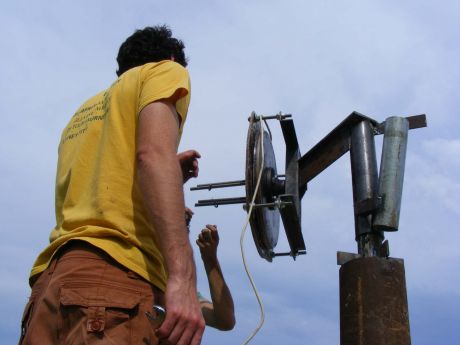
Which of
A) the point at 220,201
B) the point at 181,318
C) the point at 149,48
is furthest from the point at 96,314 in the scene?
the point at 220,201

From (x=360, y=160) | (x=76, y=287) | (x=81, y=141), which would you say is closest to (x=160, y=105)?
(x=81, y=141)

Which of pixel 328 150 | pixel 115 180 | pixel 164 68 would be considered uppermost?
pixel 328 150

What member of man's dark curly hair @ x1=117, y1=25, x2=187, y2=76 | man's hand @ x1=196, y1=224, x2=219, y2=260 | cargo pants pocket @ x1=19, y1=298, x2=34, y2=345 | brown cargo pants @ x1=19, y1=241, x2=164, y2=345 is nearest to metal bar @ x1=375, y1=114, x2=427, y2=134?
man's hand @ x1=196, y1=224, x2=219, y2=260

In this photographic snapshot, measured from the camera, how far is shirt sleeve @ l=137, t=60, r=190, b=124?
2545 millimetres

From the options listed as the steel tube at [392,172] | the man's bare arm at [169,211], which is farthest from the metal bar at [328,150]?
the man's bare arm at [169,211]

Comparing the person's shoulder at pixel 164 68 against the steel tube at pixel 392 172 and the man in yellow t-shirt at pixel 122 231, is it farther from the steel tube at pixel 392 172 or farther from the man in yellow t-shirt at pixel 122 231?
the steel tube at pixel 392 172

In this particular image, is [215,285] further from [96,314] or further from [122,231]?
[96,314]

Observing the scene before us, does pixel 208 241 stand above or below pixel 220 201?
below

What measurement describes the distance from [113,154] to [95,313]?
0.73 meters

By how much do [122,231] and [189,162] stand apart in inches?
36.1

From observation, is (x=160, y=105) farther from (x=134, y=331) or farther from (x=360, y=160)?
(x=360, y=160)

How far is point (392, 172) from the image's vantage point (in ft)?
12.5

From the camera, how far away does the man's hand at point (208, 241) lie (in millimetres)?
4105

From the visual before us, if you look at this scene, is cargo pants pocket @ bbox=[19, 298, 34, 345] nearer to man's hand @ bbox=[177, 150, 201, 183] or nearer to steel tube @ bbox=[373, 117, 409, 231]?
man's hand @ bbox=[177, 150, 201, 183]
